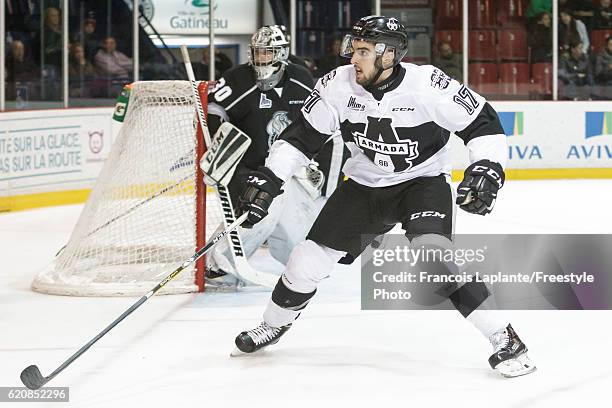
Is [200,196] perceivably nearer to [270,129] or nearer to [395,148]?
[270,129]

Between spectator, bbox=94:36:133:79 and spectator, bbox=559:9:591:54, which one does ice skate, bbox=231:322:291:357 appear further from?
spectator, bbox=559:9:591:54

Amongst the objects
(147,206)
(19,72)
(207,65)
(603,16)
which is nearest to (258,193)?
(147,206)

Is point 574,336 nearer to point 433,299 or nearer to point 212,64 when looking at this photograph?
point 433,299

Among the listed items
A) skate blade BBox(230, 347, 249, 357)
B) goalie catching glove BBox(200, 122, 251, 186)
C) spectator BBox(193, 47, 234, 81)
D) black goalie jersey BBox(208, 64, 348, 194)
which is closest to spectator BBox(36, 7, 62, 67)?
spectator BBox(193, 47, 234, 81)

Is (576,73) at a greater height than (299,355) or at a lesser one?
greater

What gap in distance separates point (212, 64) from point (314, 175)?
512 cm

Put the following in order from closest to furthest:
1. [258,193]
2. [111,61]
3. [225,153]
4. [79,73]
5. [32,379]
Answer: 1. [32,379]
2. [258,193]
3. [225,153]
4. [79,73]
5. [111,61]

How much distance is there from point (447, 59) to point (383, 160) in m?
7.23

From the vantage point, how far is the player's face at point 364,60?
3.80 m

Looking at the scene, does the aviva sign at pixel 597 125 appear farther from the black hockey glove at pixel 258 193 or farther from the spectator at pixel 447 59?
the black hockey glove at pixel 258 193

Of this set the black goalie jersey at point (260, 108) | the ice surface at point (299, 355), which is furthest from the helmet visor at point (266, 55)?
the ice surface at point (299, 355)

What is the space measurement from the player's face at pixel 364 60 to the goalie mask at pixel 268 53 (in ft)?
5.33

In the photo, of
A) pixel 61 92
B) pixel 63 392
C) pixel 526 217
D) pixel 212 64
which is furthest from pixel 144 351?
pixel 212 64

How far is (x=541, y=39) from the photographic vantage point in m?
11.1
